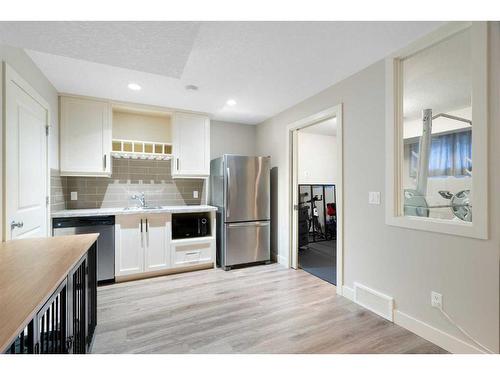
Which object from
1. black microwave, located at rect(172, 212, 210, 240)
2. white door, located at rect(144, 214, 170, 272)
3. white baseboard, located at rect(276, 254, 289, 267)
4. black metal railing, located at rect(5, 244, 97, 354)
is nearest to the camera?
black metal railing, located at rect(5, 244, 97, 354)

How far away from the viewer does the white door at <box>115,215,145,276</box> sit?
2.81m

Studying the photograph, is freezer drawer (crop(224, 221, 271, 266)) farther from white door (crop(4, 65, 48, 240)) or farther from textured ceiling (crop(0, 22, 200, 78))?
textured ceiling (crop(0, 22, 200, 78))

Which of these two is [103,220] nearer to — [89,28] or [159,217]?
[159,217]

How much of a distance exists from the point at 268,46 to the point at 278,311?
2323 millimetres

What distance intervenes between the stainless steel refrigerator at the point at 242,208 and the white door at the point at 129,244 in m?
1.07

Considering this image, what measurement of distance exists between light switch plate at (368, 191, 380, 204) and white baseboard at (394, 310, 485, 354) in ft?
3.10

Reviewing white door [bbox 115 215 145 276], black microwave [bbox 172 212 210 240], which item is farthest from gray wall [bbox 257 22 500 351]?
white door [bbox 115 215 145 276]

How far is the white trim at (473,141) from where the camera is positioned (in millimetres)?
1451

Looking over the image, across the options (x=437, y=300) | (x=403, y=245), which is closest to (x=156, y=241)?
(x=403, y=245)

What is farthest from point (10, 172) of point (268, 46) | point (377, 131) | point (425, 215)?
point (425, 215)

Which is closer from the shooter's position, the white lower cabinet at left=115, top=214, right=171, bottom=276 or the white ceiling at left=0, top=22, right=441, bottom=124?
the white ceiling at left=0, top=22, right=441, bottom=124

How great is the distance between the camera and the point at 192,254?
3207mm

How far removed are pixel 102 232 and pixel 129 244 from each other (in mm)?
334

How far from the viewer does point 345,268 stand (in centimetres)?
248
